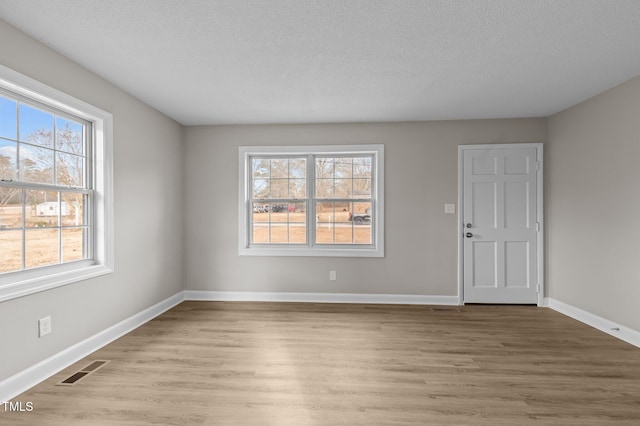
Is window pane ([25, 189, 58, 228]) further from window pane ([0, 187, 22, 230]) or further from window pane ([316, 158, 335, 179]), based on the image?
window pane ([316, 158, 335, 179])

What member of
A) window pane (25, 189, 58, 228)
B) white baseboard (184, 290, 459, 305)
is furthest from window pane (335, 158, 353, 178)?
window pane (25, 189, 58, 228)

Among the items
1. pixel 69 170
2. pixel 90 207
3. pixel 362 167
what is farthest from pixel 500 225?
pixel 69 170

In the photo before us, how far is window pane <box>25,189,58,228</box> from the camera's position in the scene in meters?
2.54

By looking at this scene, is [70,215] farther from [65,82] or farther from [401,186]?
[401,186]

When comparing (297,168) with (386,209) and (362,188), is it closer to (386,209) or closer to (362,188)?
(362,188)

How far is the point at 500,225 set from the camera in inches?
177

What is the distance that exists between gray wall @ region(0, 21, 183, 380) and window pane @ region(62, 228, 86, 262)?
0.89 feet

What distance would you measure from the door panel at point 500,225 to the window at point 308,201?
125 centimetres

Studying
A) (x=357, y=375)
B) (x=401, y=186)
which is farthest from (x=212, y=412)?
(x=401, y=186)

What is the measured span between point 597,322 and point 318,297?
123 inches

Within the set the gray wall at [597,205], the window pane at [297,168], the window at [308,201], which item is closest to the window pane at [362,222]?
the window at [308,201]

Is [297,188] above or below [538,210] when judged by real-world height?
above

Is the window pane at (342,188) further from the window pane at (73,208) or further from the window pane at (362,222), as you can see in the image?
the window pane at (73,208)

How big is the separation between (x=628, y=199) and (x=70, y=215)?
511 centimetres
